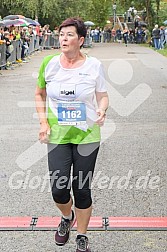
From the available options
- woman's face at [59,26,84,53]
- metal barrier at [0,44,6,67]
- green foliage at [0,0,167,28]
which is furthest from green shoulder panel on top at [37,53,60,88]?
green foliage at [0,0,167,28]

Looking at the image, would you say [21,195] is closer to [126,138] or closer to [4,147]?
[4,147]

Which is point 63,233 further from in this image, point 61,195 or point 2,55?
point 2,55

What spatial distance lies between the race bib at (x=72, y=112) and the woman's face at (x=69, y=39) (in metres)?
0.46

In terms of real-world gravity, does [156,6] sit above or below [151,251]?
above

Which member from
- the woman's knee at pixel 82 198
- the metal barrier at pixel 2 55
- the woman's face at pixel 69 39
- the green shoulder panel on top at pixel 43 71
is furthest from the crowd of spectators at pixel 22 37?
the woman's knee at pixel 82 198

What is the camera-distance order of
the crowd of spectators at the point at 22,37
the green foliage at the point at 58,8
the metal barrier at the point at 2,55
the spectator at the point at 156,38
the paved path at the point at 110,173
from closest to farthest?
the paved path at the point at 110,173, the metal barrier at the point at 2,55, the crowd of spectators at the point at 22,37, the spectator at the point at 156,38, the green foliage at the point at 58,8

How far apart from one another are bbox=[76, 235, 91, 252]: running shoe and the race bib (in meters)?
0.98

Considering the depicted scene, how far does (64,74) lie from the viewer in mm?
4520

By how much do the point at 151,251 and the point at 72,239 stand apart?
746 mm

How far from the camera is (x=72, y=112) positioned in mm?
4449

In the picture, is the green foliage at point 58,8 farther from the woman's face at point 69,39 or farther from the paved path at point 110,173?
the woman's face at point 69,39

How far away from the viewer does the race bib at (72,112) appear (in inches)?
176

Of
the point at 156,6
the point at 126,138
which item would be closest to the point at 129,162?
the point at 126,138

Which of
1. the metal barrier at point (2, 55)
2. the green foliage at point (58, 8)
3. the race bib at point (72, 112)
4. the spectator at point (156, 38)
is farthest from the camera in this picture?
the green foliage at point (58, 8)
